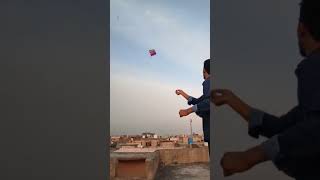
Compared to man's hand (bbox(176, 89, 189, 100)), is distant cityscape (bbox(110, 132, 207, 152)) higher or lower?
lower

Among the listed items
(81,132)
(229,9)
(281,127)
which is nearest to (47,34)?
(81,132)

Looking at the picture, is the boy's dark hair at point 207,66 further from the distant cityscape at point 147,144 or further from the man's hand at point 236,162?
the distant cityscape at point 147,144

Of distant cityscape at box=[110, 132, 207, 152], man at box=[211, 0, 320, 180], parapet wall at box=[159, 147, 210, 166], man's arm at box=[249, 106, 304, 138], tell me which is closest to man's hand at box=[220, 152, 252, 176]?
man at box=[211, 0, 320, 180]

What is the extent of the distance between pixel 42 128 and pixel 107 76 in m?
0.44

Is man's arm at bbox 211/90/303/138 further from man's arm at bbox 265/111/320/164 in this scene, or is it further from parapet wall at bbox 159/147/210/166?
parapet wall at bbox 159/147/210/166

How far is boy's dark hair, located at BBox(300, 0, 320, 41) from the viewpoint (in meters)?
0.71

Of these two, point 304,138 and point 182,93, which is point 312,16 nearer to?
point 304,138

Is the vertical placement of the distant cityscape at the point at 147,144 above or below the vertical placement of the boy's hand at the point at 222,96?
below

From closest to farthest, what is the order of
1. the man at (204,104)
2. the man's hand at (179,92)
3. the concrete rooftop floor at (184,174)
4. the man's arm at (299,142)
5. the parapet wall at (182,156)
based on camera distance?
the man's arm at (299,142) < the man at (204,104) < the man's hand at (179,92) < the concrete rooftop floor at (184,174) < the parapet wall at (182,156)

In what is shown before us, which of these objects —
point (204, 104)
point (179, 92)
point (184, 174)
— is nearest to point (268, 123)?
point (204, 104)

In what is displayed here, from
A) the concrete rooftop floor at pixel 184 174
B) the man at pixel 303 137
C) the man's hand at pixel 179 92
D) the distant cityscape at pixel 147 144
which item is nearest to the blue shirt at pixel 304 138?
the man at pixel 303 137

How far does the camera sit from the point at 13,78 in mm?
2080

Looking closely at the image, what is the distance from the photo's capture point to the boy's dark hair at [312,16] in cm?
71

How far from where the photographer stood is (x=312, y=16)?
2.34 feet
